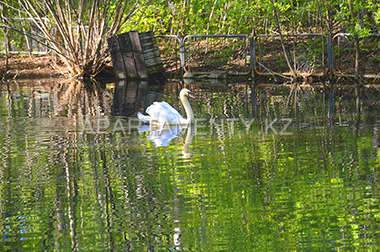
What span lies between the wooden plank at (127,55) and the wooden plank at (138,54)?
117mm

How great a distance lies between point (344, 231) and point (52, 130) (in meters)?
7.31

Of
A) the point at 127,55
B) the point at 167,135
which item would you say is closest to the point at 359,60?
the point at 127,55

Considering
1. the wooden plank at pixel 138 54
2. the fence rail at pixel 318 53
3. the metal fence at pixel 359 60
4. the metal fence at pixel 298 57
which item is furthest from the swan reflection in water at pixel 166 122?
the wooden plank at pixel 138 54

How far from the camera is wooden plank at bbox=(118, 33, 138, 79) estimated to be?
74.0 ft

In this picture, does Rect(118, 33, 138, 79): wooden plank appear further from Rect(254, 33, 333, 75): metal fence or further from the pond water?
the pond water

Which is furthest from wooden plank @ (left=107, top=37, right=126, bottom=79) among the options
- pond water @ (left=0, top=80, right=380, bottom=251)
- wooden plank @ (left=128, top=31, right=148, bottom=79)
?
pond water @ (left=0, top=80, right=380, bottom=251)

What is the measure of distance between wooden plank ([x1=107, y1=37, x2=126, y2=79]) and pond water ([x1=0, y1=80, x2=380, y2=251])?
9099 millimetres

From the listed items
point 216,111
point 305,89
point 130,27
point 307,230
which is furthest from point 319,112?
point 130,27

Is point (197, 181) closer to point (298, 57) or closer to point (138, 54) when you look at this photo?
point (298, 57)

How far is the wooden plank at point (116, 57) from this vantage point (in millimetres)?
22797

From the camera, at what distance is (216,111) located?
13.8 meters

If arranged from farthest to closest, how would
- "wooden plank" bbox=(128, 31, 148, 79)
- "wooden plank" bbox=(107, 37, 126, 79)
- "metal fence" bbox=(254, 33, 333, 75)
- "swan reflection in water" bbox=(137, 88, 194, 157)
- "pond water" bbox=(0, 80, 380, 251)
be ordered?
"wooden plank" bbox=(107, 37, 126, 79), "wooden plank" bbox=(128, 31, 148, 79), "metal fence" bbox=(254, 33, 333, 75), "swan reflection in water" bbox=(137, 88, 194, 157), "pond water" bbox=(0, 80, 380, 251)

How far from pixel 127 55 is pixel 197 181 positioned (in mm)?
15856

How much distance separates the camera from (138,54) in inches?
894
